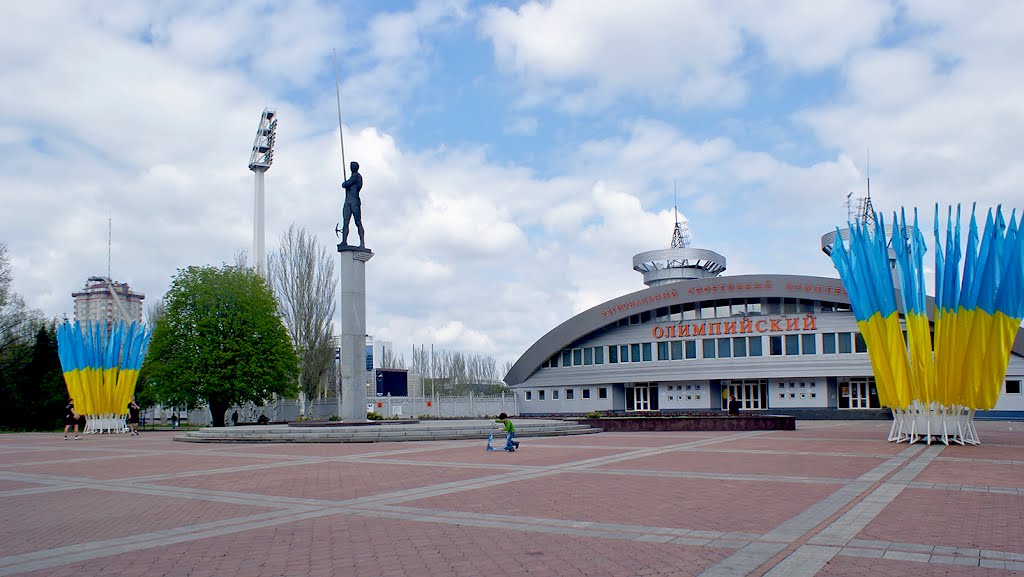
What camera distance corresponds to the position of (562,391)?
60875 mm

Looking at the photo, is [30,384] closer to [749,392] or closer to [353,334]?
[353,334]

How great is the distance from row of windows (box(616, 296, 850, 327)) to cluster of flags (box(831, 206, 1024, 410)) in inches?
1122

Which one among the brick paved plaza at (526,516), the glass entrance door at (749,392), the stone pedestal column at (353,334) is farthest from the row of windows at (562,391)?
the brick paved plaza at (526,516)

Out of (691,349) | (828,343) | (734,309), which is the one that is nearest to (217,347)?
(691,349)

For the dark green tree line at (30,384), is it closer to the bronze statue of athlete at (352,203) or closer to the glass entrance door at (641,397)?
the bronze statue of athlete at (352,203)

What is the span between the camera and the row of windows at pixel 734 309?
50.7m

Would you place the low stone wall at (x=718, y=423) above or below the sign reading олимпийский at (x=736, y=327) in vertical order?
below

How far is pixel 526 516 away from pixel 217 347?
3405 centimetres

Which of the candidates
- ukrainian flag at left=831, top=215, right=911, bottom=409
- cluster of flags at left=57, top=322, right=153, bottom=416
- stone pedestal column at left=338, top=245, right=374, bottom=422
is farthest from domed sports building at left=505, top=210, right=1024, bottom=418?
cluster of flags at left=57, top=322, right=153, bottom=416

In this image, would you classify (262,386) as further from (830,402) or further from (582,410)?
(830,402)

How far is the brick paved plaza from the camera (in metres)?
7.36

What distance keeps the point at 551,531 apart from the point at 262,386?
34383mm

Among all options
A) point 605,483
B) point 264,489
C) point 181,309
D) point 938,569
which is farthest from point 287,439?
point 938,569

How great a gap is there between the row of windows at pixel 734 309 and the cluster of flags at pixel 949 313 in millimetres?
28489
